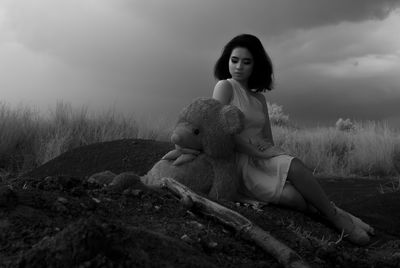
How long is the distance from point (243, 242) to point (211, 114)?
1.94 m

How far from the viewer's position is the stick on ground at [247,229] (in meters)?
2.97

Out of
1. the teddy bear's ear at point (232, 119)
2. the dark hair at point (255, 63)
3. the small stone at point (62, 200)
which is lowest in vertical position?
the small stone at point (62, 200)

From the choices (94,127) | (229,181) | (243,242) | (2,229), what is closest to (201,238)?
(243,242)

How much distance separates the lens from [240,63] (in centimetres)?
534

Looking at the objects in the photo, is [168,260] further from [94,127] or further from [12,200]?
[94,127]

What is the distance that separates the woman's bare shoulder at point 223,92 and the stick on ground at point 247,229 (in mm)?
1563

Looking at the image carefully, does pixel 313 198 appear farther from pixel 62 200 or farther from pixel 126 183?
pixel 62 200

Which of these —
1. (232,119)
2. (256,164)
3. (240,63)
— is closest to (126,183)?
(232,119)

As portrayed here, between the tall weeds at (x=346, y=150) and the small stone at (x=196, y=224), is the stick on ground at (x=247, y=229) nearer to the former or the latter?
the small stone at (x=196, y=224)

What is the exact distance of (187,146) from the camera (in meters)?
5.05

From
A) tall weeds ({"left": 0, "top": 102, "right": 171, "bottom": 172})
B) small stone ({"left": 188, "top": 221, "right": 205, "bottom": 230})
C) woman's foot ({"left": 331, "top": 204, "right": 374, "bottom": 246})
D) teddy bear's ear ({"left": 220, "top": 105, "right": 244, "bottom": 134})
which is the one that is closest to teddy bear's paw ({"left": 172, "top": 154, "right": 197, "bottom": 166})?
teddy bear's ear ({"left": 220, "top": 105, "right": 244, "bottom": 134})

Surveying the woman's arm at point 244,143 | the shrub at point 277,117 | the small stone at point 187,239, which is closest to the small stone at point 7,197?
the small stone at point 187,239

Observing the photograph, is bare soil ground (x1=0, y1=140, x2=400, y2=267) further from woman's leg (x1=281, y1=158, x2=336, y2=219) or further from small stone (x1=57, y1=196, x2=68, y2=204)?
woman's leg (x1=281, y1=158, x2=336, y2=219)

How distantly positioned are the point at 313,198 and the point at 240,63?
4.84 feet
